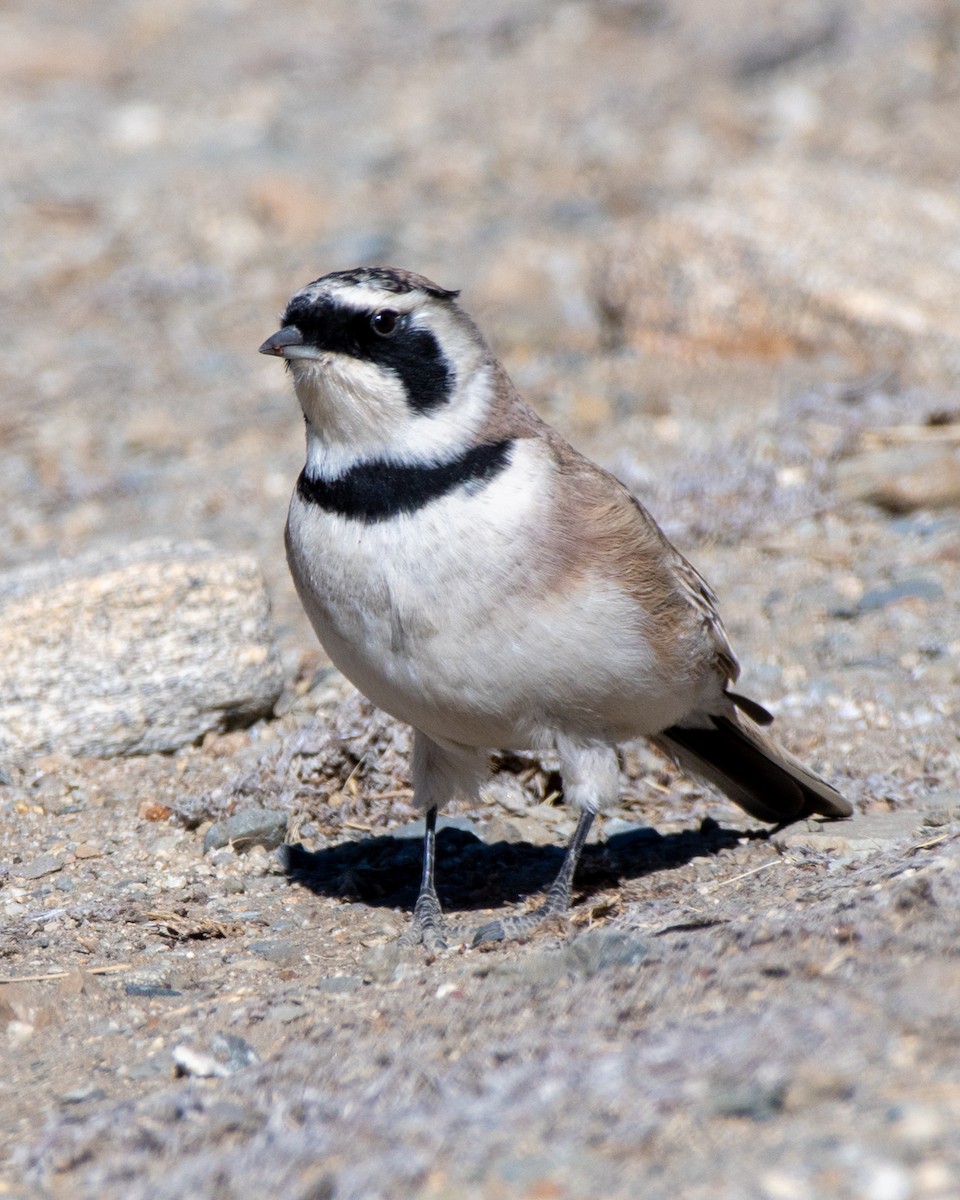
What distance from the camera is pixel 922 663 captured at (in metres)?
6.91

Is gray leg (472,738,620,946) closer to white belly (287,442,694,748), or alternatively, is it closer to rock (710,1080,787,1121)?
white belly (287,442,694,748)

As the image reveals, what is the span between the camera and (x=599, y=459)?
29.6 feet

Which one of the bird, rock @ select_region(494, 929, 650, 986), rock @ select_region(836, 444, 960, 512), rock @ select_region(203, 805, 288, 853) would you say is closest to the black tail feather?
the bird

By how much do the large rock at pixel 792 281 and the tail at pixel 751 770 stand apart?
14.0 ft

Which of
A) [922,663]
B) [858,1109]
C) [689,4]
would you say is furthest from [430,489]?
[689,4]

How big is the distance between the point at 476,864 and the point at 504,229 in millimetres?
7787

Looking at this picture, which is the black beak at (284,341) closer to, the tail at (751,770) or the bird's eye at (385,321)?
the bird's eye at (385,321)

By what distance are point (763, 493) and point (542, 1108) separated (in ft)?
18.2

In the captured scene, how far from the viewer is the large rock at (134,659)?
20.7 ft

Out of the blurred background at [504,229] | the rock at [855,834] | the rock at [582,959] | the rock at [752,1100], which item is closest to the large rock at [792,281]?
the blurred background at [504,229]

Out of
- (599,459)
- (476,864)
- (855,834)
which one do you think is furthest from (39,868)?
(599,459)

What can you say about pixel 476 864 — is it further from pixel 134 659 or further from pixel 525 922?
pixel 134 659

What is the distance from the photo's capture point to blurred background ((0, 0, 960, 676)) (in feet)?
30.3

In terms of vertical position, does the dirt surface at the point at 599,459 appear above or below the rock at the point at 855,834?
above
